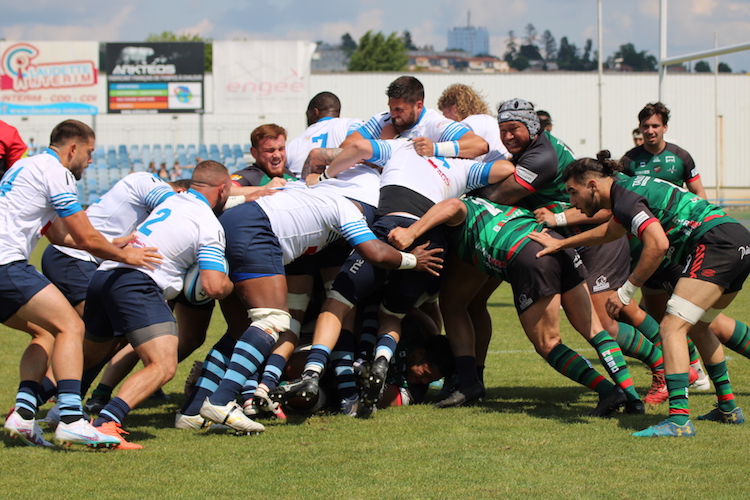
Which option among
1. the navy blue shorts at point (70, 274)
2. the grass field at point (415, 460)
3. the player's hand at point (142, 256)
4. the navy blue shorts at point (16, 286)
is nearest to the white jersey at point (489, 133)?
the grass field at point (415, 460)

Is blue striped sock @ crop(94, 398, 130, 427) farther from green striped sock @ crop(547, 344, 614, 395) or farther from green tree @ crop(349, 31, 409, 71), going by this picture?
green tree @ crop(349, 31, 409, 71)

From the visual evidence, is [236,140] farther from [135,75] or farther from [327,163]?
[327,163]

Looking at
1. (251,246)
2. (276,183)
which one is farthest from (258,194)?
(251,246)

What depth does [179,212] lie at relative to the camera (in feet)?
16.4

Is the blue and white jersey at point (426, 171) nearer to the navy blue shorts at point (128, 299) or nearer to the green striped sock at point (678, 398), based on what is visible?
the navy blue shorts at point (128, 299)

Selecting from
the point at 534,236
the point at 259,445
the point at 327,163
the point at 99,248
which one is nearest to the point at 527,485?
the point at 259,445

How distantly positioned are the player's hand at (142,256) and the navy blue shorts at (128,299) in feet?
0.22

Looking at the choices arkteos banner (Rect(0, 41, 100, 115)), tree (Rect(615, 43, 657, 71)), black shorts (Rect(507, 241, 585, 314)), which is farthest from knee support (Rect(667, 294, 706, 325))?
tree (Rect(615, 43, 657, 71))

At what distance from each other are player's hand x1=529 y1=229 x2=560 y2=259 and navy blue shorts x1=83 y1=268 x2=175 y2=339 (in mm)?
2434

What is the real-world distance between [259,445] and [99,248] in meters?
1.51

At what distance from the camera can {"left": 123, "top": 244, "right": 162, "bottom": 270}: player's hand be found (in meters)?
4.74

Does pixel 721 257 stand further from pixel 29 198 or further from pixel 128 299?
pixel 29 198

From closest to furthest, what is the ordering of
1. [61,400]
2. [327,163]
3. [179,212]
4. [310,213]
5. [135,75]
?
[61,400] → [179,212] → [310,213] → [327,163] → [135,75]

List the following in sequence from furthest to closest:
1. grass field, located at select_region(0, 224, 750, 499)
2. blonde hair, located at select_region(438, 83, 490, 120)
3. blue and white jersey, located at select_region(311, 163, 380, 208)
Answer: blonde hair, located at select_region(438, 83, 490, 120)
blue and white jersey, located at select_region(311, 163, 380, 208)
grass field, located at select_region(0, 224, 750, 499)
